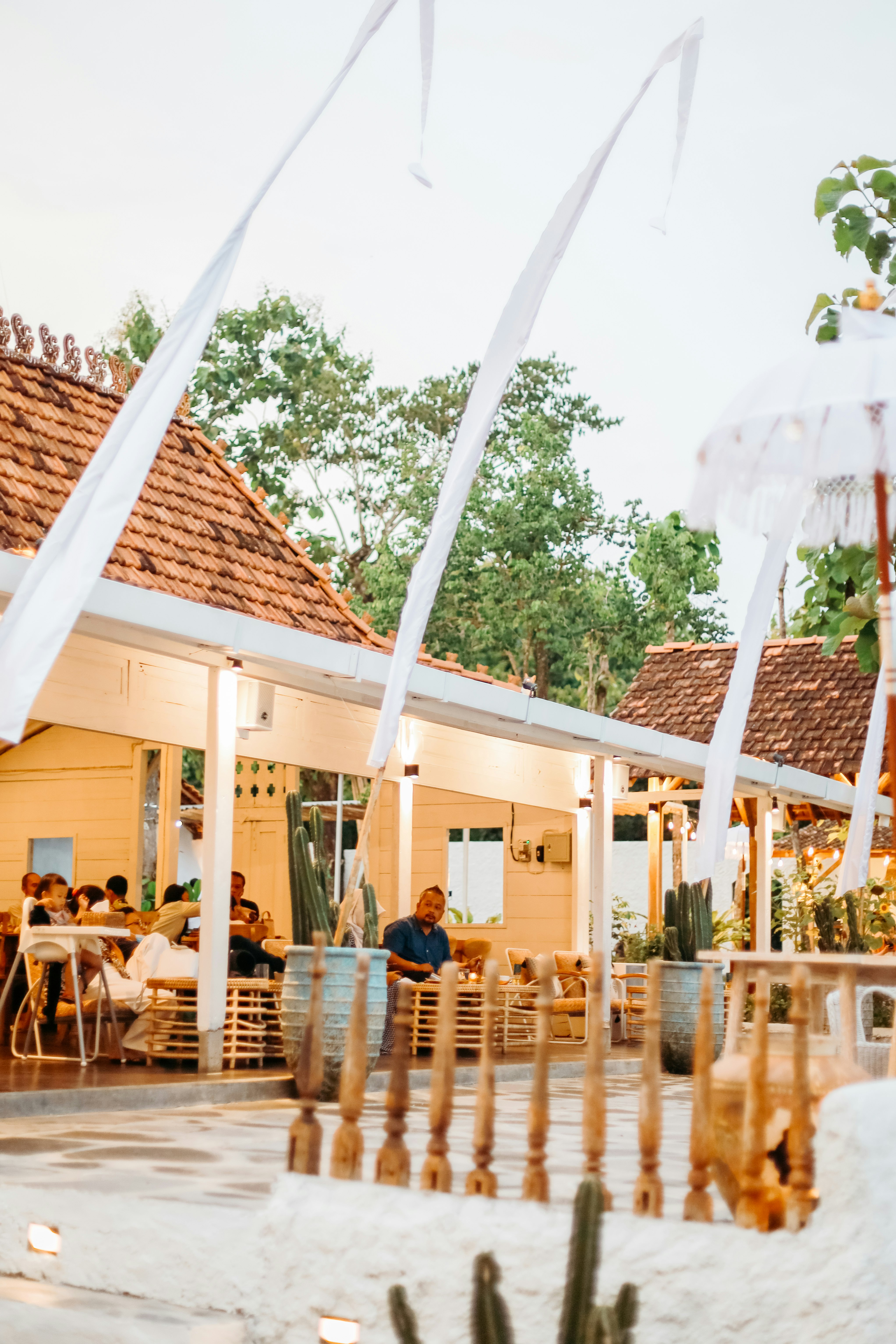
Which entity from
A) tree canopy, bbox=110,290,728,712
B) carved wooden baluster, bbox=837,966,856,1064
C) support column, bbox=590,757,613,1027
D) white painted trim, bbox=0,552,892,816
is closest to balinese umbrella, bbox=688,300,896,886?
carved wooden baluster, bbox=837,966,856,1064

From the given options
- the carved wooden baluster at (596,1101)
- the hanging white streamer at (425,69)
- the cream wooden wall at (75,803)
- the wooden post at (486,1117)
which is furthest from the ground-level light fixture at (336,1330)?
the cream wooden wall at (75,803)

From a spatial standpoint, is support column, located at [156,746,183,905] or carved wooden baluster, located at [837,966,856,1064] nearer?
carved wooden baluster, located at [837,966,856,1064]

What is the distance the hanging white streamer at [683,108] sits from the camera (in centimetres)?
704

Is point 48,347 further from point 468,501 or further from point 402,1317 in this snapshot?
point 468,501

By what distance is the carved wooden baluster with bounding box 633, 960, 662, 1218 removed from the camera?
11.6 feet

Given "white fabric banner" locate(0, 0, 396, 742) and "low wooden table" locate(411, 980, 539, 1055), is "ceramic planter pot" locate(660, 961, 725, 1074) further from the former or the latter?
"white fabric banner" locate(0, 0, 396, 742)

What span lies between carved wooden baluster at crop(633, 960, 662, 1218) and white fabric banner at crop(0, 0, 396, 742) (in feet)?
8.80

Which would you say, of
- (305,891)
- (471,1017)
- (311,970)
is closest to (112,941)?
(471,1017)

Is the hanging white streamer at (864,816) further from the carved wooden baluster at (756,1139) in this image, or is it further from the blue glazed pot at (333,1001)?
the carved wooden baluster at (756,1139)

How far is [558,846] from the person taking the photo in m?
15.1

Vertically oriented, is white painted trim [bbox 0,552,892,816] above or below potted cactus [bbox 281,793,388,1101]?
above

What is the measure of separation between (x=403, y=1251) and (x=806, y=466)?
2557 millimetres

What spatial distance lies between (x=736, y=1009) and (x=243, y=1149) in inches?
92.3

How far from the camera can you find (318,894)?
25.1 feet
